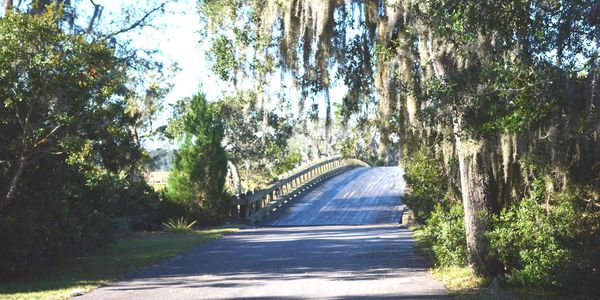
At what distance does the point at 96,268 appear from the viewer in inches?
480

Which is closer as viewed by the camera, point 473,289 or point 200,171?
point 473,289

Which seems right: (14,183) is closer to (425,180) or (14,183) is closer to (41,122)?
(41,122)

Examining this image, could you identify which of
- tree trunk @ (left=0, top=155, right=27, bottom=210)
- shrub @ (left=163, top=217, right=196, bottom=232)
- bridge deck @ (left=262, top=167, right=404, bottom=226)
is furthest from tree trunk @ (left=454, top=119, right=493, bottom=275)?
shrub @ (left=163, top=217, right=196, bottom=232)

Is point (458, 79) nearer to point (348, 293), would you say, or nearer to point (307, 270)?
point (348, 293)

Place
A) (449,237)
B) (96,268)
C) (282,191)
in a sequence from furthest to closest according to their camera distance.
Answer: (282,191), (96,268), (449,237)

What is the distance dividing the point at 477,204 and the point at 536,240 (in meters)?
1.11

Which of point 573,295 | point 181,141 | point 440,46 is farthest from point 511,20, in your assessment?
point 181,141

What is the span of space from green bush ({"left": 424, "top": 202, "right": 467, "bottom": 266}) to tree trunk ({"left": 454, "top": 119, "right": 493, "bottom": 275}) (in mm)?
439

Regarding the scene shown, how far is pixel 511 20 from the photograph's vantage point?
779cm

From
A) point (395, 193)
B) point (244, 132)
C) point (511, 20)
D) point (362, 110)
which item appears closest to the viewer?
point (511, 20)

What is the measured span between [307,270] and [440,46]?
4520 mm

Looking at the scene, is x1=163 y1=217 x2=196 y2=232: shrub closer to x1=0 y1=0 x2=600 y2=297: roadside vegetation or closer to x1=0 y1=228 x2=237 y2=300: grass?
x1=0 y1=228 x2=237 y2=300: grass

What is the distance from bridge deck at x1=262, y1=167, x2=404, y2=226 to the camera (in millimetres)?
23062

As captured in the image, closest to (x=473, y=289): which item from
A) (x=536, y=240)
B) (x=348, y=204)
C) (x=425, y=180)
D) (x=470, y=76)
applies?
(x=536, y=240)
